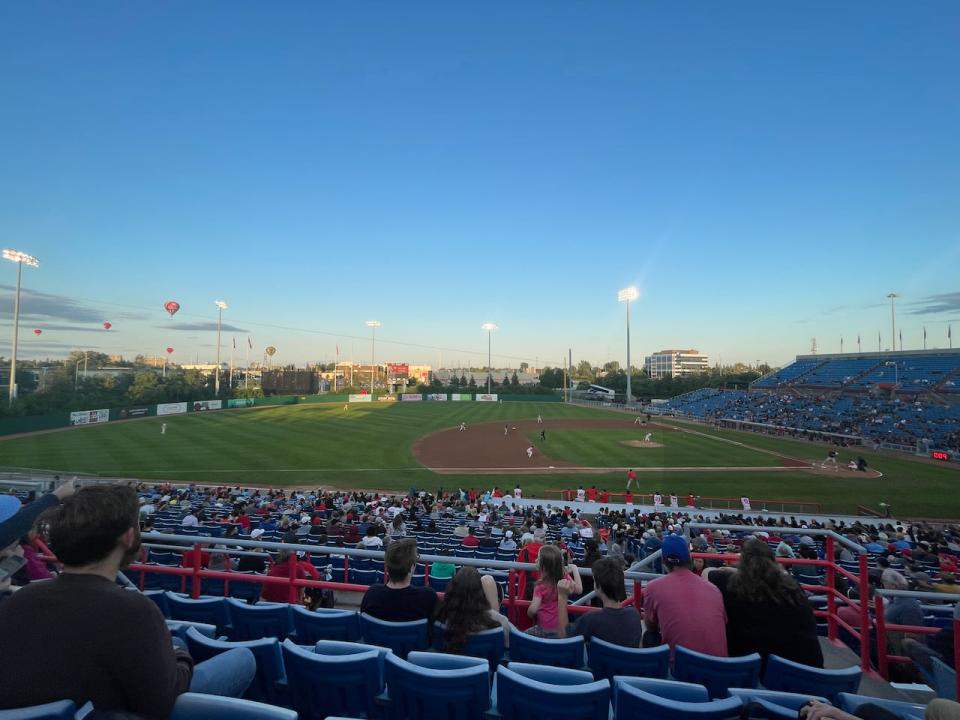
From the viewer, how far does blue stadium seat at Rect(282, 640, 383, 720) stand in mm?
3045

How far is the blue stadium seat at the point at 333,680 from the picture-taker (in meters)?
3.04

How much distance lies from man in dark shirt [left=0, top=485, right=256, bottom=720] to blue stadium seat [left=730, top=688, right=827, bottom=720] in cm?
284

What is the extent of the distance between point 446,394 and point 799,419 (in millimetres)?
58700

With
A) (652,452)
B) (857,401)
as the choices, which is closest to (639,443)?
(652,452)

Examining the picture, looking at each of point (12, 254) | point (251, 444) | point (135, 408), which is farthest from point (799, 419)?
point (12, 254)

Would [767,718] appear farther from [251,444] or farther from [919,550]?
[251,444]

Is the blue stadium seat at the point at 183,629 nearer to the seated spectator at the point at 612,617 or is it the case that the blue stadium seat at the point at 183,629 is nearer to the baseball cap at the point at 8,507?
the baseball cap at the point at 8,507

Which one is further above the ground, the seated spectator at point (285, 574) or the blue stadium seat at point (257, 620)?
the blue stadium seat at point (257, 620)

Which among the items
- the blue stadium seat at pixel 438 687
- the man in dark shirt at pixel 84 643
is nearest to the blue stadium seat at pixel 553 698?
the blue stadium seat at pixel 438 687

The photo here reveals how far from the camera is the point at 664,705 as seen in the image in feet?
8.08

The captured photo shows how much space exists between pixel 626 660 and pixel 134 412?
64.9m

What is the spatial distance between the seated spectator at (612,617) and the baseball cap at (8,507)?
3850 mm

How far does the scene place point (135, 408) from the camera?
5566 cm

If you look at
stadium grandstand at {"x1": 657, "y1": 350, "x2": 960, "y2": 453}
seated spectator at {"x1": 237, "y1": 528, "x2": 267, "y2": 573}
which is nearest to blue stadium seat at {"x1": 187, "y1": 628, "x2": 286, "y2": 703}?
seated spectator at {"x1": 237, "y1": 528, "x2": 267, "y2": 573}
